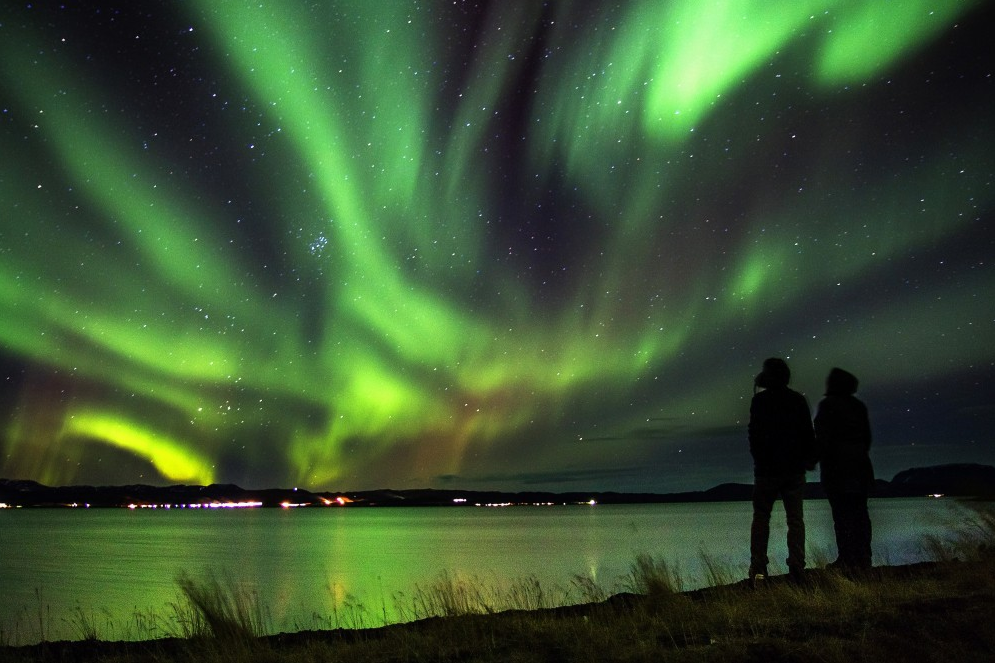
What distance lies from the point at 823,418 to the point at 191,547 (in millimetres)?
49954

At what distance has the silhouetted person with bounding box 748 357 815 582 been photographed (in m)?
7.98

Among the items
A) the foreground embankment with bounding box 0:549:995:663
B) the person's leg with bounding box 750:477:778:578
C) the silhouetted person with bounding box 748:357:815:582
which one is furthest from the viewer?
the person's leg with bounding box 750:477:778:578

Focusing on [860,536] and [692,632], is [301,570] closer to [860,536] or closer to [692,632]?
[860,536]

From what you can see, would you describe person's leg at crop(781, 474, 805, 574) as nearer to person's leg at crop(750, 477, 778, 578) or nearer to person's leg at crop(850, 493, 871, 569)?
person's leg at crop(750, 477, 778, 578)

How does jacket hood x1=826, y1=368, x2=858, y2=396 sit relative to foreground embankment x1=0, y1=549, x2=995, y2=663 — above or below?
above

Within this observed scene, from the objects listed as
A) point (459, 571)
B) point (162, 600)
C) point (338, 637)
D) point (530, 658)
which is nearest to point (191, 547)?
point (459, 571)

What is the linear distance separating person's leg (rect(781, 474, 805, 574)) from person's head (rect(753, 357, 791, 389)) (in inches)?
36.5

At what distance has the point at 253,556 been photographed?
42000mm

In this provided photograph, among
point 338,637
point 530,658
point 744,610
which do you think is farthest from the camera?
point 338,637

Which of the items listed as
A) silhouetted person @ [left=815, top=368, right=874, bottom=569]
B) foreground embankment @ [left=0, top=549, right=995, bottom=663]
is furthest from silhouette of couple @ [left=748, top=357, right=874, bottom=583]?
foreground embankment @ [left=0, top=549, right=995, bottom=663]

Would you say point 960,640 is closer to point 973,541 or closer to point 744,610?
point 744,610

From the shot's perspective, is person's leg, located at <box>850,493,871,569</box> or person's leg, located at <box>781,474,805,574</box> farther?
person's leg, located at <box>850,493,871,569</box>

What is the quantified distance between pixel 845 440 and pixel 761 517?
52.6 inches

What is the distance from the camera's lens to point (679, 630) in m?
6.47
